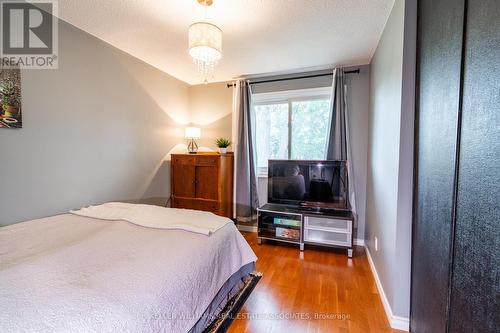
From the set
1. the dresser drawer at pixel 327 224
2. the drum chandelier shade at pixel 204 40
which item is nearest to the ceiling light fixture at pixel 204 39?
the drum chandelier shade at pixel 204 40

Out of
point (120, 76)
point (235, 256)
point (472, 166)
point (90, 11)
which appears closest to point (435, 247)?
point (472, 166)

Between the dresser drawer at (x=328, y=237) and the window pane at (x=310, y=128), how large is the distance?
104 centimetres

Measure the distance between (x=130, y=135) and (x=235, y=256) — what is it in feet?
6.94

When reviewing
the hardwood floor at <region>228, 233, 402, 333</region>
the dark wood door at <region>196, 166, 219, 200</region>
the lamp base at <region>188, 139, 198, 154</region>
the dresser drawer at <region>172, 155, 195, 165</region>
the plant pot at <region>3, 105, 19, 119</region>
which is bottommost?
the hardwood floor at <region>228, 233, 402, 333</region>

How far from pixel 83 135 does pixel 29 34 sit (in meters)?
0.92

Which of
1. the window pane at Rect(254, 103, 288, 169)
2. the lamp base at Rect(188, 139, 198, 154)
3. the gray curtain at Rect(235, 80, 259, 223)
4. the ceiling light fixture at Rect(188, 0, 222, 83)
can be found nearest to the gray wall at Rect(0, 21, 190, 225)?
the lamp base at Rect(188, 139, 198, 154)

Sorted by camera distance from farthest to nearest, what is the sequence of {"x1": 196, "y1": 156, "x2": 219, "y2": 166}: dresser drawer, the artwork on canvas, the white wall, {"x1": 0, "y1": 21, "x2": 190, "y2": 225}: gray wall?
the white wall → {"x1": 196, "y1": 156, "x2": 219, "y2": 166}: dresser drawer → {"x1": 0, "y1": 21, "x2": 190, "y2": 225}: gray wall → the artwork on canvas

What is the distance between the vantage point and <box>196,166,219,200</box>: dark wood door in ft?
10.5

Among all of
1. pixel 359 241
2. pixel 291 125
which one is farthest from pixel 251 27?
pixel 359 241

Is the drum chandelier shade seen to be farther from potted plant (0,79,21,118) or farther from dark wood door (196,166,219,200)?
dark wood door (196,166,219,200)

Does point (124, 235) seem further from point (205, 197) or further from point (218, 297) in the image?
point (205, 197)

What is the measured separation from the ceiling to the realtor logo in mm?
139

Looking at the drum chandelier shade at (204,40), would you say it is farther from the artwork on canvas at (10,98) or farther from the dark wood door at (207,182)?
the dark wood door at (207,182)

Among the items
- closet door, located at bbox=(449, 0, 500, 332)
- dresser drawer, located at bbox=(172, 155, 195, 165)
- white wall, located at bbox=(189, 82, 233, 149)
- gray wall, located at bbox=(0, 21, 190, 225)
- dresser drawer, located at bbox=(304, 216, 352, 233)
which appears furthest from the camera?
white wall, located at bbox=(189, 82, 233, 149)
